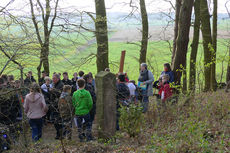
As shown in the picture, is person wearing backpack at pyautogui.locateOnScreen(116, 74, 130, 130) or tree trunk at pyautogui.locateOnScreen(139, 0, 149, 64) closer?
person wearing backpack at pyautogui.locateOnScreen(116, 74, 130, 130)

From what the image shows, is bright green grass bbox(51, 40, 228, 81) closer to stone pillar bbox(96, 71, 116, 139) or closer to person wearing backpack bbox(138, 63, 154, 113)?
person wearing backpack bbox(138, 63, 154, 113)

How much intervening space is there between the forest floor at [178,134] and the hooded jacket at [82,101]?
0.56m

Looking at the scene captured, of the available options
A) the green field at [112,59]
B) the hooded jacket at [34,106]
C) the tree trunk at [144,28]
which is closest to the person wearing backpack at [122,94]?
the green field at [112,59]

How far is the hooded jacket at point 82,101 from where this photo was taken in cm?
652

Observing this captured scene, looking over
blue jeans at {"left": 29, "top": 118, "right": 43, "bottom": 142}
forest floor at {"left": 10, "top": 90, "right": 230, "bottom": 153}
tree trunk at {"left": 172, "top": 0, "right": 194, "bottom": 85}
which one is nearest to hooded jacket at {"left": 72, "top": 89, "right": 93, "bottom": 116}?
forest floor at {"left": 10, "top": 90, "right": 230, "bottom": 153}

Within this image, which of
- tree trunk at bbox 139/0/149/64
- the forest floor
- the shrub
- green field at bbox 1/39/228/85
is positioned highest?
tree trunk at bbox 139/0/149/64

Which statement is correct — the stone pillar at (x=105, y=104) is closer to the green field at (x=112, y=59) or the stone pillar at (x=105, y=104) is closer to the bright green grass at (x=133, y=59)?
the green field at (x=112, y=59)

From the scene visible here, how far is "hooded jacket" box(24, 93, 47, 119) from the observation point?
22.4 feet

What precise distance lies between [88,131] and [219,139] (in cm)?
295

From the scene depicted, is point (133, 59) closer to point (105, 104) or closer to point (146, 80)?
point (146, 80)

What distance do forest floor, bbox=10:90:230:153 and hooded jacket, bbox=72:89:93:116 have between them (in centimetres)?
56

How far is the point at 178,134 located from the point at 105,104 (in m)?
1.75

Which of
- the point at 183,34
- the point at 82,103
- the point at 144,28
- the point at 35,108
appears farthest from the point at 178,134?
the point at 144,28

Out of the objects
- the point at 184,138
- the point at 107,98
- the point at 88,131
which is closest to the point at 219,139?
the point at 184,138
